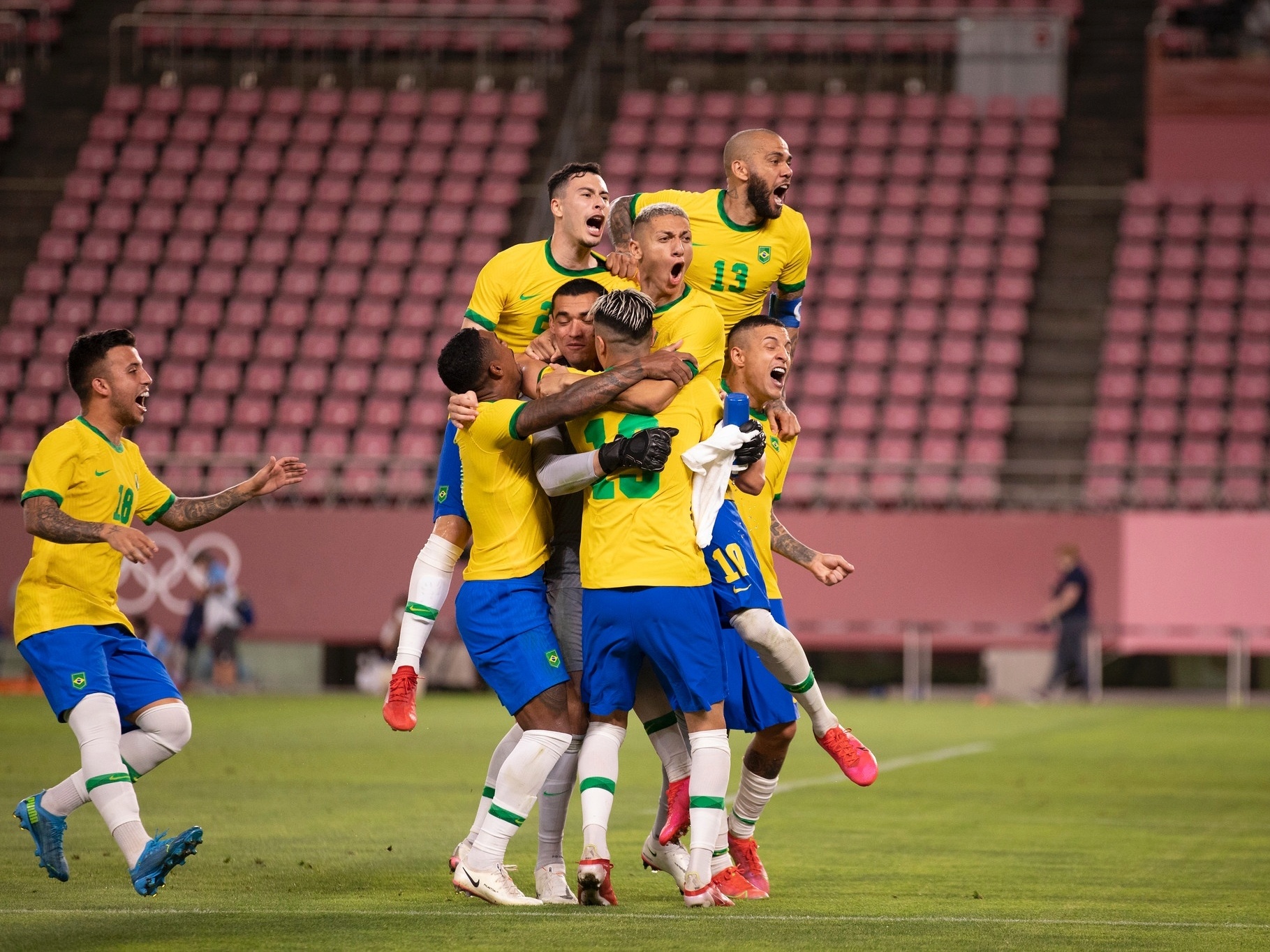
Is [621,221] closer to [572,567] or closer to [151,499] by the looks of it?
[572,567]

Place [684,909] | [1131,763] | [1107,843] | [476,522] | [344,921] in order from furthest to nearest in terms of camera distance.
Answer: [1131,763], [1107,843], [476,522], [684,909], [344,921]

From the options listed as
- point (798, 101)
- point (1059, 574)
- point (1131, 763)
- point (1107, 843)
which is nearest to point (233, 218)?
point (798, 101)

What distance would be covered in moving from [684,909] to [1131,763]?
776 centimetres

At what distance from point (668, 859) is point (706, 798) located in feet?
1.83

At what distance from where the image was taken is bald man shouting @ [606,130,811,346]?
8031 mm

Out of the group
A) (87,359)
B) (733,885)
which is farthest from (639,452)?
(87,359)

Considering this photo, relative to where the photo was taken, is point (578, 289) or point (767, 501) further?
point (767, 501)

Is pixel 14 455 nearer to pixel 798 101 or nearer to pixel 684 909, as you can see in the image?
pixel 798 101

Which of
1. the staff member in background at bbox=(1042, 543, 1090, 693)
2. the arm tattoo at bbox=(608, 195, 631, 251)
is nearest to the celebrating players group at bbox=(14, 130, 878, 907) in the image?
the arm tattoo at bbox=(608, 195, 631, 251)

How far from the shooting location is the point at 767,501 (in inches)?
303

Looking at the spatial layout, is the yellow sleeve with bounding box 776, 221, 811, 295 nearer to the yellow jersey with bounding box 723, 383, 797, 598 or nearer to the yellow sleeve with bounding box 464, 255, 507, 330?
the yellow jersey with bounding box 723, 383, 797, 598

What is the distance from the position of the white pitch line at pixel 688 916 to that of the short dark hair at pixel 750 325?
2.36m

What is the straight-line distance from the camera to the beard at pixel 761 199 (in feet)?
26.4

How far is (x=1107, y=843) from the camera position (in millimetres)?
9047
